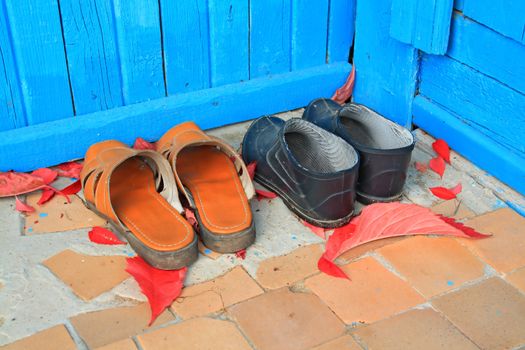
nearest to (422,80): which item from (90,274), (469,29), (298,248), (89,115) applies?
(469,29)

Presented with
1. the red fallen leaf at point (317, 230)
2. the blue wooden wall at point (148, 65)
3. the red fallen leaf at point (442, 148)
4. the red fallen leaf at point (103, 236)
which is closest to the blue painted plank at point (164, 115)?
the blue wooden wall at point (148, 65)

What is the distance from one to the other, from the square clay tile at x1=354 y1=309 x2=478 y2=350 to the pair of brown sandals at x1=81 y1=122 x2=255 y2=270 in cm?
47

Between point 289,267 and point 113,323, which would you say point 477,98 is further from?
point 113,323

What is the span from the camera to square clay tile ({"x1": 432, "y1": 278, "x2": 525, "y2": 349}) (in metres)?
1.76

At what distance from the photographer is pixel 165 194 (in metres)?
2.13

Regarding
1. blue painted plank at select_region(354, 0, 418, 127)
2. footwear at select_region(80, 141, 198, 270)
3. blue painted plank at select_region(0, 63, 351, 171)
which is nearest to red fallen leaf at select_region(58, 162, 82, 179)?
blue painted plank at select_region(0, 63, 351, 171)

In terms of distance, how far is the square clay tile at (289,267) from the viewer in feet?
6.35

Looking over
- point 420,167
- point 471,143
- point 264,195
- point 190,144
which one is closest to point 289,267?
point 264,195

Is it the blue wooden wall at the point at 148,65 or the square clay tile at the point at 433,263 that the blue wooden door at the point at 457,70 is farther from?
the square clay tile at the point at 433,263

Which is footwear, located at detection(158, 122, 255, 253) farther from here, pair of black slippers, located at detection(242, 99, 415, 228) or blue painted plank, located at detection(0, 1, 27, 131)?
blue painted plank, located at detection(0, 1, 27, 131)

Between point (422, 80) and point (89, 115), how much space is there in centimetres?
118

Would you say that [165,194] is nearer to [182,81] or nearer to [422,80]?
[182,81]

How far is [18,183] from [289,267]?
932 millimetres

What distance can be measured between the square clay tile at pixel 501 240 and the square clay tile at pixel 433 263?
0.15ft
